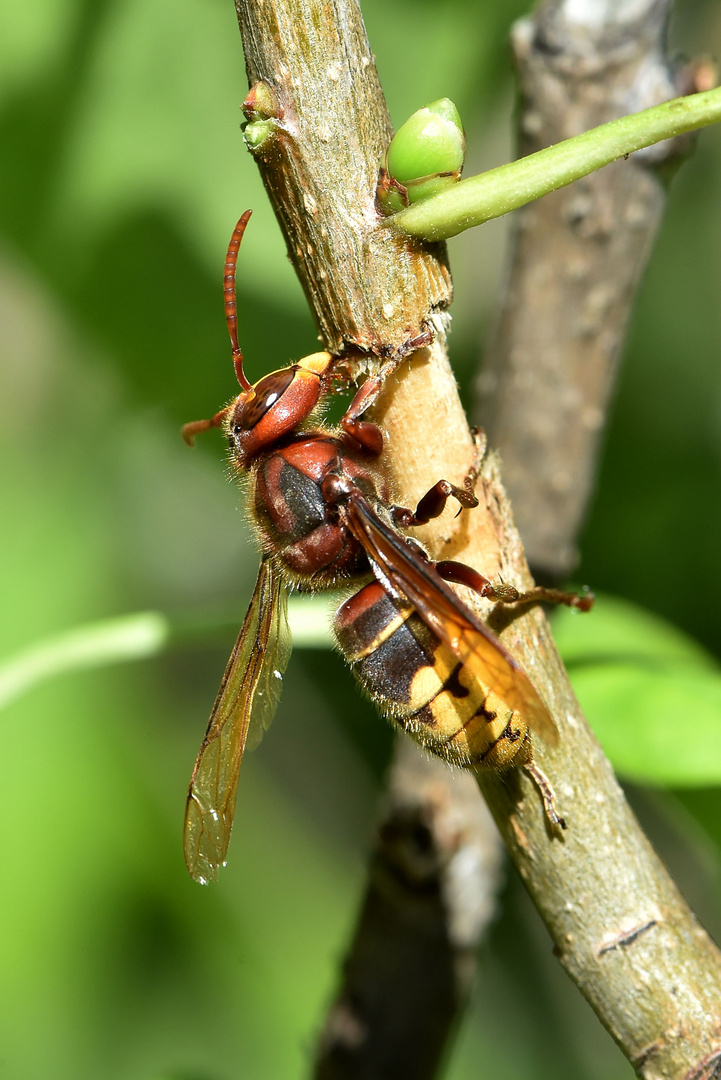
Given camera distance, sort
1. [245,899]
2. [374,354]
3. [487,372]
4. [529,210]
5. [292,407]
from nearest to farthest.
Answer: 1. [374,354]
2. [292,407]
3. [529,210]
4. [487,372]
5. [245,899]

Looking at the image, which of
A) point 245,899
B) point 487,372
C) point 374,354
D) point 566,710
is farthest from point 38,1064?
point 374,354

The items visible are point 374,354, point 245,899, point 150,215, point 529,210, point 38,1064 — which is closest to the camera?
point 374,354

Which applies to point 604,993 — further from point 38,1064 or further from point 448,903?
point 38,1064

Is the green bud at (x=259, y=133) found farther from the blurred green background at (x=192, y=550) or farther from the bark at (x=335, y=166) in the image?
the blurred green background at (x=192, y=550)

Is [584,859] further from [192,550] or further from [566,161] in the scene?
[192,550]

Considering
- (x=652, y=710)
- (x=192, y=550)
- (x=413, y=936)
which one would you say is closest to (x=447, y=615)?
(x=652, y=710)

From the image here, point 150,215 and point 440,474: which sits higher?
point 150,215

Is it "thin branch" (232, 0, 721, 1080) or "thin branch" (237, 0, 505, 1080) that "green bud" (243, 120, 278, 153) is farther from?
"thin branch" (232, 0, 721, 1080)
